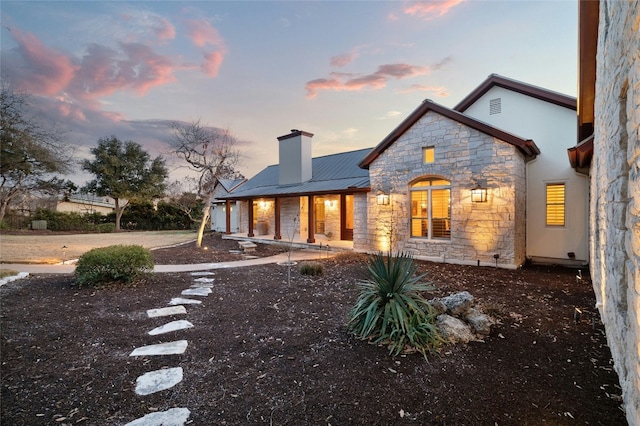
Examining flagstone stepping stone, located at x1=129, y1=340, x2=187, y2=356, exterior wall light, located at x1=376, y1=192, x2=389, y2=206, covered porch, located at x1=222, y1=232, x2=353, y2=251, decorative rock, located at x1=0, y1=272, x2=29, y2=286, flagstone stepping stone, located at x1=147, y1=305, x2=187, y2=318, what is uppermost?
exterior wall light, located at x1=376, y1=192, x2=389, y2=206

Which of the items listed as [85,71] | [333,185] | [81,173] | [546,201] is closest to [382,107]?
[333,185]

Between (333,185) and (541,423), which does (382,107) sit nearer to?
(333,185)

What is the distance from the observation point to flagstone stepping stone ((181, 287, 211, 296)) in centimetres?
615

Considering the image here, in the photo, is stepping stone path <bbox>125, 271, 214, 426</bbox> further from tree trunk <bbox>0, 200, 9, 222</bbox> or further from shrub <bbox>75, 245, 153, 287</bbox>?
tree trunk <bbox>0, 200, 9, 222</bbox>

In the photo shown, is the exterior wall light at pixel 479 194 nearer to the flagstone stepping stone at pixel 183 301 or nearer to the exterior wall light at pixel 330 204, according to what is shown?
the exterior wall light at pixel 330 204

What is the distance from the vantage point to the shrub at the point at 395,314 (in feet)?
11.7

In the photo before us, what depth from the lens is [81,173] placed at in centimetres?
2470

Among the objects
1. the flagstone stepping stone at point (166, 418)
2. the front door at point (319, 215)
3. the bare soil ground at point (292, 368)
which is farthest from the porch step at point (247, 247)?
the flagstone stepping stone at point (166, 418)

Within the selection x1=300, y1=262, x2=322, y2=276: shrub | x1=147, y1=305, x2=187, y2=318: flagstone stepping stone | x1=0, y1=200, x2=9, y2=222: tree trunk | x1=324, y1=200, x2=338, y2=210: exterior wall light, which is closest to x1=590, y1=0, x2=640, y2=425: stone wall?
x1=147, y1=305, x2=187, y2=318: flagstone stepping stone

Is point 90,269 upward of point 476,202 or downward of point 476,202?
downward

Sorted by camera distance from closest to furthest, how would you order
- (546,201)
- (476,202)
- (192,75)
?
(476,202), (546,201), (192,75)

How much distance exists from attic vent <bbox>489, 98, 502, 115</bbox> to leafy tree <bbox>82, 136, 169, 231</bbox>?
2625 cm

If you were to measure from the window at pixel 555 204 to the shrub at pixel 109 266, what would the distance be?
38.4 feet

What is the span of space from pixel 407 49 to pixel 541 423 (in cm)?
1046
